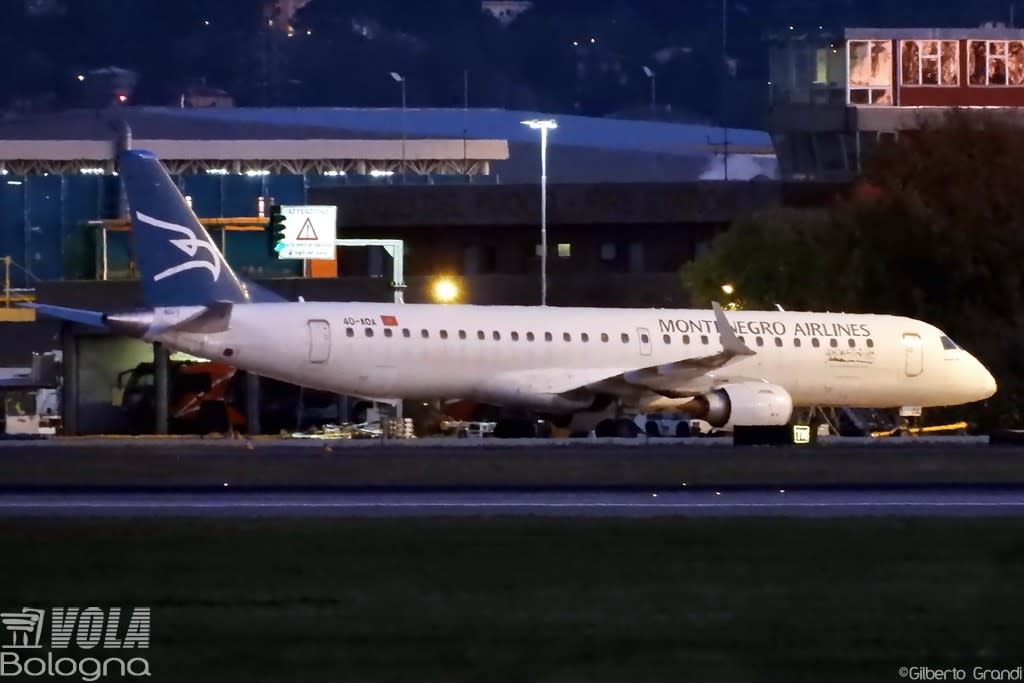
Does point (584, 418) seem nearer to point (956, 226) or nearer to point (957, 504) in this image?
point (956, 226)

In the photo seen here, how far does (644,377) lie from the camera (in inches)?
1647

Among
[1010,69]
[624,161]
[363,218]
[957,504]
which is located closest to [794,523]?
[957,504]

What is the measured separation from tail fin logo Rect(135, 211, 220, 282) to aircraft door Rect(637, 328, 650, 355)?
30.7 feet

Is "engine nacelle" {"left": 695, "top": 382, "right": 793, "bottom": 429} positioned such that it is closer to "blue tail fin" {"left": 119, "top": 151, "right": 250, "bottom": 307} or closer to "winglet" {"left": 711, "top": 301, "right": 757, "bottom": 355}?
"winglet" {"left": 711, "top": 301, "right": 757, "bottom": 355}

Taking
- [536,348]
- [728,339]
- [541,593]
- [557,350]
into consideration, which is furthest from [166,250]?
[541,593]

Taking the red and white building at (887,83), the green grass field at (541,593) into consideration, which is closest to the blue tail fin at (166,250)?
the green grass field at (541,593)

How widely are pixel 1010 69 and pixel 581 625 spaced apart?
74706mm

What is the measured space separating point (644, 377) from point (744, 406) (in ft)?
7.53

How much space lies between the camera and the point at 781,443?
39125 mm

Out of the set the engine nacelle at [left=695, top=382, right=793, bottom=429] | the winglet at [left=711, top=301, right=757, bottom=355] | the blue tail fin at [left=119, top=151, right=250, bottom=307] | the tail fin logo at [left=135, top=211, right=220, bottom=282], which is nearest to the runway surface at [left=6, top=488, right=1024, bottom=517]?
the engine nacelle at [left=695, top=382, right=793, bottom=429]

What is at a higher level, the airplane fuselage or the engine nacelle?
the airplane fuselage

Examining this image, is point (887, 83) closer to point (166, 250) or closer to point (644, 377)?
point (644, 377)

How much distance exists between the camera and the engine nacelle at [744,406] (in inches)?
1610

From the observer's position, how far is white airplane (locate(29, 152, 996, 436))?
131 ft
